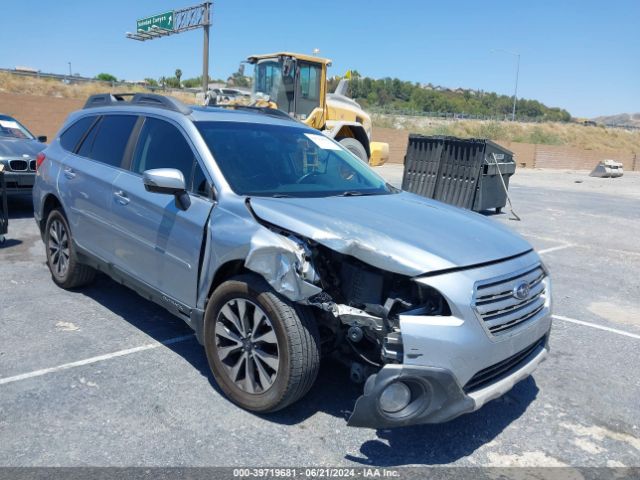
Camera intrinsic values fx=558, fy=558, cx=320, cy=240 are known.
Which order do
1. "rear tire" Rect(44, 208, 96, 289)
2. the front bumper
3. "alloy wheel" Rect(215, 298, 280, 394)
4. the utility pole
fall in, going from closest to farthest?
1. the front bumper
2. "alloy wheel" Rect(215, 298, 280, 394)
3. "rear tire" Rect(44, 208, 96, 289)
4. the utility pole

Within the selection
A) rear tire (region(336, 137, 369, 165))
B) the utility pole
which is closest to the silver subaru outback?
rear tire (region(336, 137, 369, 165))

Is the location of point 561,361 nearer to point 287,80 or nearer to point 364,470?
point 364,470

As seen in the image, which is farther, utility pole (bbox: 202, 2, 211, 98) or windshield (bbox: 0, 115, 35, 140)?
utility pole (bbox: 202, 2, 211, 98)

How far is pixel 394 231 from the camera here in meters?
3.11

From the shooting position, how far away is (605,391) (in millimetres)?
3879

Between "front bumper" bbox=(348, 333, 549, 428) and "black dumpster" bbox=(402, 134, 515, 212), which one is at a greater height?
"black dumpster" bbox=(402, 134, 515, 212)

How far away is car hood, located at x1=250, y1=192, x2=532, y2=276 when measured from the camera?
288cm

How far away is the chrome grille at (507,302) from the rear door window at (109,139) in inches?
121

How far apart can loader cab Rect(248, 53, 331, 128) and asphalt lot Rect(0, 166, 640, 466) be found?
9.34m

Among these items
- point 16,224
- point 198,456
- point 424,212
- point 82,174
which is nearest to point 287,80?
point 16,224

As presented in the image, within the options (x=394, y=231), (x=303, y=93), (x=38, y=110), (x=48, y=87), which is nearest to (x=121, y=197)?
(x=394, y=231)

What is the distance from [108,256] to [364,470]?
2739 millimetres

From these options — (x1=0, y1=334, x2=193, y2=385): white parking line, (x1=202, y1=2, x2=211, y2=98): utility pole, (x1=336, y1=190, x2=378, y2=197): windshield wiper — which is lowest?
(x1=0, y1=334, x2=193, y2=385): white parking line

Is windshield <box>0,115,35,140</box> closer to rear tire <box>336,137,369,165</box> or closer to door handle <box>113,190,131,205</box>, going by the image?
rear tire <box>336,137,369,165</box>
